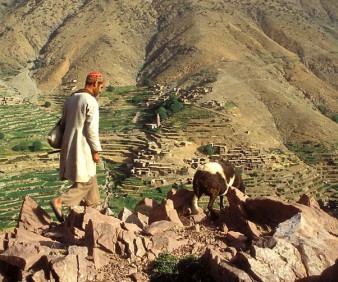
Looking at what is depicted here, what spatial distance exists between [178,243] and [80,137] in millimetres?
2179

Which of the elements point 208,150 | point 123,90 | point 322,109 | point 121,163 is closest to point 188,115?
point 208,150

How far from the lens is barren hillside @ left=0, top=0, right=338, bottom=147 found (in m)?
60.8

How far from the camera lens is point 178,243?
725cm

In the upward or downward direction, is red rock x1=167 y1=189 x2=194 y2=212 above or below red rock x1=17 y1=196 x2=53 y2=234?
below

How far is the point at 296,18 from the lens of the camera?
317ft

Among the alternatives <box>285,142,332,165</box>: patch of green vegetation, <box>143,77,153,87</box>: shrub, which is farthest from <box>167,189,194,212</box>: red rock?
<box>143,77,153,87</box>: shrub

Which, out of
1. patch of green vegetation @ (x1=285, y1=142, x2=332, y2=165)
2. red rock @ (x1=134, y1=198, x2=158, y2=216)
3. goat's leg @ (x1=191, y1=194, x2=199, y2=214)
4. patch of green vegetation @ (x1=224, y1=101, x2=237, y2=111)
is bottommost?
patch of green vegetation @ (x1=285, y1=142, x2=332, y2=165)

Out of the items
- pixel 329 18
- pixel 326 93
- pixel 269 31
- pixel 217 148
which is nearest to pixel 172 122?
pixel 217 148

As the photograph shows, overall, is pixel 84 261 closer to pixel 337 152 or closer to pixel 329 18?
pixel 337 152

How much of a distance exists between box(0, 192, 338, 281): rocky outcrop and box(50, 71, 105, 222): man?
1.55 ft

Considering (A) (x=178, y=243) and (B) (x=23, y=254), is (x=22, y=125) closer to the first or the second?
(A) (x=178, y=243)

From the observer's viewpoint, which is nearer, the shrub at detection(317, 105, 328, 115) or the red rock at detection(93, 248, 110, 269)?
the red rock at detection(93, 248, 110, 269)

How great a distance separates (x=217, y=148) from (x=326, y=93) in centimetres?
2950

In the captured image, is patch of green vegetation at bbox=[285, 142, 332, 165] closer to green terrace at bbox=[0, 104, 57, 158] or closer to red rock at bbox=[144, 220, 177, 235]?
green terrace at bbox=[0, 104, 57, 158]
